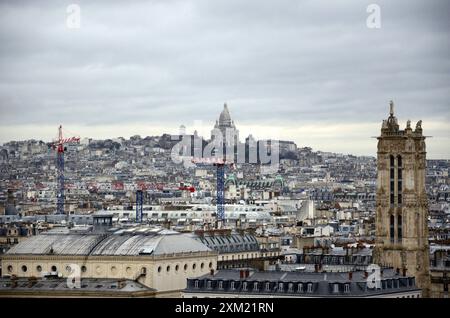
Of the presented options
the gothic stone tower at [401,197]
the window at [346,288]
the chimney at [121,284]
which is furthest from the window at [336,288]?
the gothic stone tower at [401,197]

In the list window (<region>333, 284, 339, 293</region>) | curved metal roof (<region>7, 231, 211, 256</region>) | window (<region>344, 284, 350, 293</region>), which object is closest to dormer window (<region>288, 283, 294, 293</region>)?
window (<region>333, 284, 339, 293</region>)

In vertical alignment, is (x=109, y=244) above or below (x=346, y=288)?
above

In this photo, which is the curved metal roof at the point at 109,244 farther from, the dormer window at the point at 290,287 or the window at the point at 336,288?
the window at the point at 336,288

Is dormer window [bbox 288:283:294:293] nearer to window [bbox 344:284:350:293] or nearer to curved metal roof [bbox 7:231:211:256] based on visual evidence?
window [bbox 344:284:350:293]

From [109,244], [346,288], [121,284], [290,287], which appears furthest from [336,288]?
[109,244]

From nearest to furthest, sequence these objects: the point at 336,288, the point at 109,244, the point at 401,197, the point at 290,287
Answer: the point at 336,288 < the point at 290,287 < the point at 109,244 < the point at 401,197

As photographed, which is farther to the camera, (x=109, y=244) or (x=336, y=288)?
(x=109, y=244)

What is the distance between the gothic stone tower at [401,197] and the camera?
57.0m

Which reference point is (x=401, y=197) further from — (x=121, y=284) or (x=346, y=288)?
(x=346, y=288)

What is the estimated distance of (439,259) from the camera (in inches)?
2340

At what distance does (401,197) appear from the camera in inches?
2282

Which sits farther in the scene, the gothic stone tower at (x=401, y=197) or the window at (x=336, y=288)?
the gothic stone tower at (x=401, y=197)
